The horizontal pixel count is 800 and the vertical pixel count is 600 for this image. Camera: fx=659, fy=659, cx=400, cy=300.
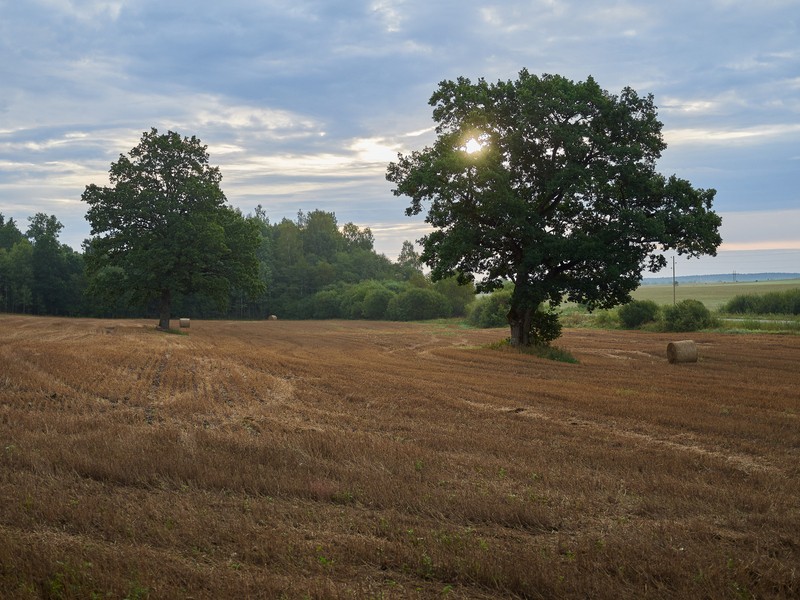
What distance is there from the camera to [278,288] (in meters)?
109

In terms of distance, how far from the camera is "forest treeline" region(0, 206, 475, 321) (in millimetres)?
88688

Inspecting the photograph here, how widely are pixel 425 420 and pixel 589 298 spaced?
61.4ft

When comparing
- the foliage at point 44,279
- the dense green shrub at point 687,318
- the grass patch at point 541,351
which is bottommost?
the grass patch at point 541,351

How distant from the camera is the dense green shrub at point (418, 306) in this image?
88438mm

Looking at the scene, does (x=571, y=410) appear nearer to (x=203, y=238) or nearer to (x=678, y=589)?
(x=678, y=589)

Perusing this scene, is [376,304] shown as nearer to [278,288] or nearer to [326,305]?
[326,305]

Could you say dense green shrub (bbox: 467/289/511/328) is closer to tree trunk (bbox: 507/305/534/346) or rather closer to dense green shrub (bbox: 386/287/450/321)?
dense green shrub (bbox: 386/287/450/321)

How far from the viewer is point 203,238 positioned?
47.8 m

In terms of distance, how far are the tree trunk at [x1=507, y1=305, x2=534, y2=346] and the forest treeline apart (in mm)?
40638

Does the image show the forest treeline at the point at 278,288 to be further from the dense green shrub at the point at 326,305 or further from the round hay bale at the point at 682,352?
the round hay bale at the point at 682,352

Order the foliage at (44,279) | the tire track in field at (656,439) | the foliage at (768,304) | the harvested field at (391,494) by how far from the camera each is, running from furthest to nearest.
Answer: the foliage at (44,279) → the foliage at (768,304) → the tire track in field at (656,439) → the harvested field at (391,494)

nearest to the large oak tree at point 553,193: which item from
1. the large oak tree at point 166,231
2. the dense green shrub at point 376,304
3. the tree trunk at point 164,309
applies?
the large oak tree at point 166,231

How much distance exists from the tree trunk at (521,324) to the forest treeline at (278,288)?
40.6 meters

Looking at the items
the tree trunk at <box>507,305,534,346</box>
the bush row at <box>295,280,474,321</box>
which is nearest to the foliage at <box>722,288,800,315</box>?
the bush row at <box>295,280,474,321</box>
